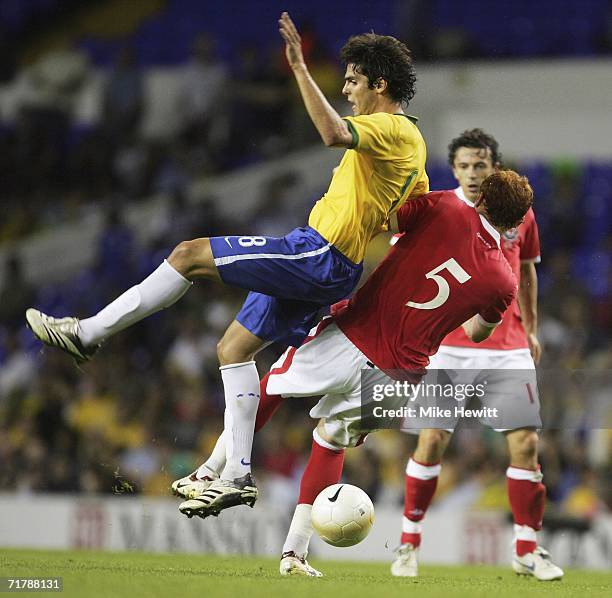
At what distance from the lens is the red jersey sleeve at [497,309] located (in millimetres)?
6570

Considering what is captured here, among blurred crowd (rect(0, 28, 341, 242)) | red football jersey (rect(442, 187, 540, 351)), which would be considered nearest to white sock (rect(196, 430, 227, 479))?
A: red football jersey (rect(442, 187, 540, 351))

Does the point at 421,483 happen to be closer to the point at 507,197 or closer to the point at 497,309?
the point at 497,309

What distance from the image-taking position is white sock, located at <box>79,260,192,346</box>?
5.94 meters

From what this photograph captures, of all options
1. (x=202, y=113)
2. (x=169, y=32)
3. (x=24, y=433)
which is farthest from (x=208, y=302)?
(x=169, y=32)

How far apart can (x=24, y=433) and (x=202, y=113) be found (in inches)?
208

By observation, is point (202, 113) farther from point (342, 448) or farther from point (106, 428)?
point (342, 448)

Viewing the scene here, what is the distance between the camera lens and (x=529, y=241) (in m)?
7.57

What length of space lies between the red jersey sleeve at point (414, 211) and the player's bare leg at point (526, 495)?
5.37ft

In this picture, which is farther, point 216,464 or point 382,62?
point 216,464

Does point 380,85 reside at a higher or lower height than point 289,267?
higher

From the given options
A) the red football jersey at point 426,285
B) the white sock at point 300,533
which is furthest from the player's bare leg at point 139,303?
the white sock at point 300,533

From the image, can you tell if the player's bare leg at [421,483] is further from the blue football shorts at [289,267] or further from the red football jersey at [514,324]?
the blue football shorts at [289,267]

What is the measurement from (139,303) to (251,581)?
1.41 m

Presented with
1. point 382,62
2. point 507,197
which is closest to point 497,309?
point 507,197
